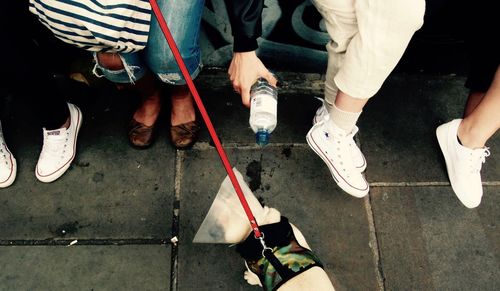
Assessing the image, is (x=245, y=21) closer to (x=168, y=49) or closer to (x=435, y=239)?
(x=168, y=49)

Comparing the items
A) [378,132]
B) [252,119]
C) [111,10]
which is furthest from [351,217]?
[111,10]

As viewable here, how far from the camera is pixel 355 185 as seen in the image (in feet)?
7.09

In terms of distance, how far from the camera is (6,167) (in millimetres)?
2162

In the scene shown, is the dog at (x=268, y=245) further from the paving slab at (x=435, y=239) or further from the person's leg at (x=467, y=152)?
the person's leg at (x=467, y=152)

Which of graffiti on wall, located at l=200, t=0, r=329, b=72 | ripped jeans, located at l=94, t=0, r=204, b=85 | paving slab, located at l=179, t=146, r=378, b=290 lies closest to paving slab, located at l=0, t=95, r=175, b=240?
paving slab, located at l=179, t=146, r=378, b=290

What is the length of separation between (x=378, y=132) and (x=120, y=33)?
57.8 inches

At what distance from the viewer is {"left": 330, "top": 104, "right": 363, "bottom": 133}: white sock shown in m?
2.03

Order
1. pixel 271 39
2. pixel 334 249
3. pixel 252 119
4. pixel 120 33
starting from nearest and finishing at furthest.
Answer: pixel 120 33
pixel 252 119
pixel 334 249
pixel 271 39

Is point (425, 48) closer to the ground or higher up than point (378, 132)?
higher up

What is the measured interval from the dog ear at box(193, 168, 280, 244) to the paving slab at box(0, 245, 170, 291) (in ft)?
1.45

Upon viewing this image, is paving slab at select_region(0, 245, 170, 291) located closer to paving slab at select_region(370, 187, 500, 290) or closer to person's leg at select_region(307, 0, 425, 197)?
person's leg at select_region(307, 0, 425, 197)

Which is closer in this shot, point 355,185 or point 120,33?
point 120,33

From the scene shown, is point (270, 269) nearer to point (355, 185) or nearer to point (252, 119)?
point (252, 119)

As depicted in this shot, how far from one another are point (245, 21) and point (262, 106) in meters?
0.33
